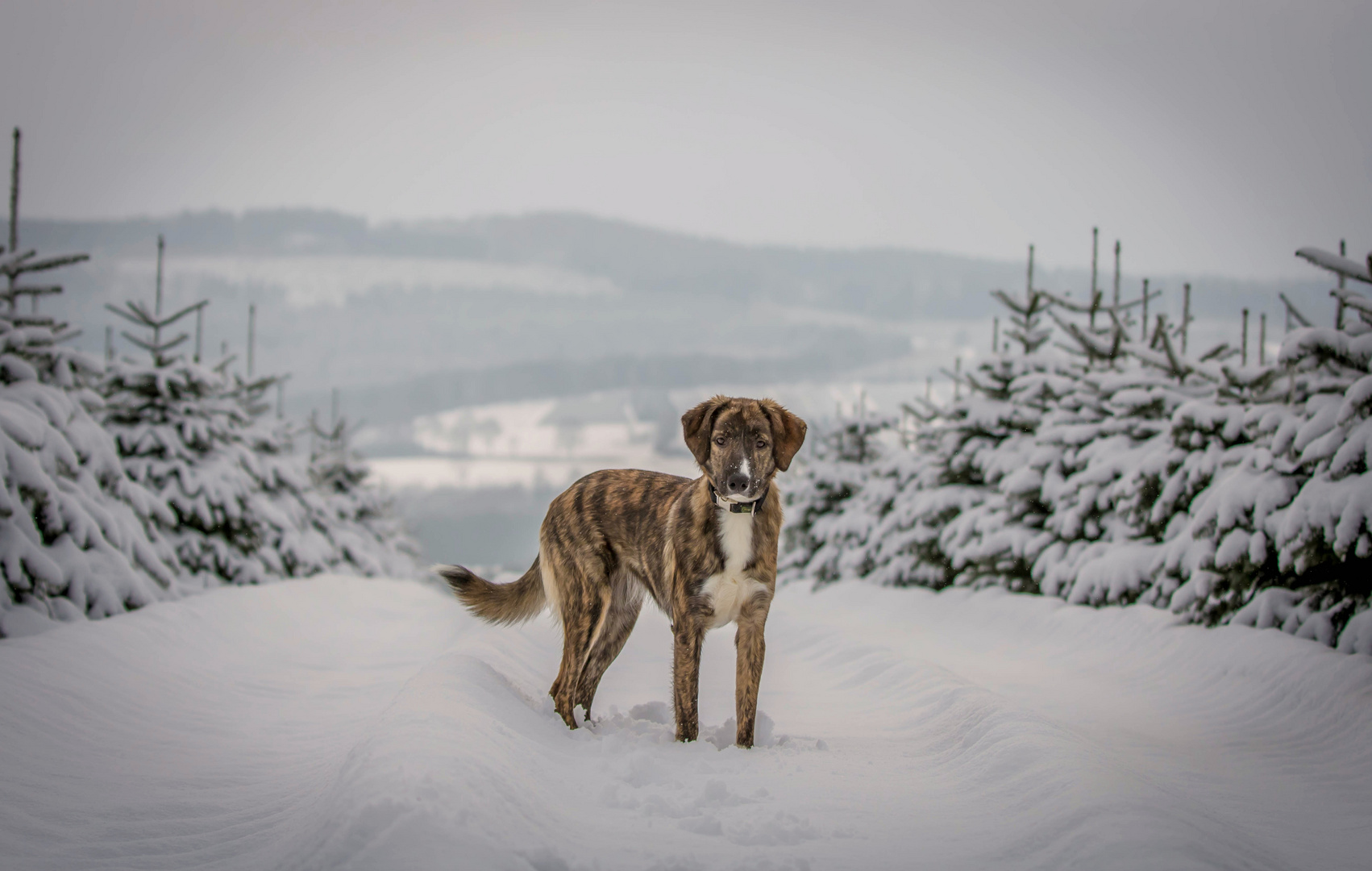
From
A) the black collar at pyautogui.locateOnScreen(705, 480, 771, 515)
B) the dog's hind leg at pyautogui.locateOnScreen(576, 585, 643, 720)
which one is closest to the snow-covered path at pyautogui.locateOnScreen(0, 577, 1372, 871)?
the dog's hind leg at pyautogui.locateOnScreen(576, 585, 643, 720)

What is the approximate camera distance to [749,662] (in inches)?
227

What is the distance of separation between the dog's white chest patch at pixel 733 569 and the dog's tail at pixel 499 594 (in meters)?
1.88

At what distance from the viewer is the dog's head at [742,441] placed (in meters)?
5.43

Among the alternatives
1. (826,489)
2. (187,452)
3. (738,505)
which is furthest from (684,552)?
(826,489)

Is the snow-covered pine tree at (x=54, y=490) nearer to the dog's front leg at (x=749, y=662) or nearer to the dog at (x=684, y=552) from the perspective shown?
the dog at (x=684, y=552)

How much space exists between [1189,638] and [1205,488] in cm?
215

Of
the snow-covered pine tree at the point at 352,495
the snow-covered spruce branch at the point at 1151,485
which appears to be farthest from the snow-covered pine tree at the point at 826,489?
the snow-covered pine tree at the point at 352,495

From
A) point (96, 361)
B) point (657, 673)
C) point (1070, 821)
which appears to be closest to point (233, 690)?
point (657, 673)

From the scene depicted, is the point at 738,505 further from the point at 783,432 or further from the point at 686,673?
the point at 686,673

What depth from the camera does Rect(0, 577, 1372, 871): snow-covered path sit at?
412 centimetres

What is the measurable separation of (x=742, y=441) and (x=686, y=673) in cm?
147

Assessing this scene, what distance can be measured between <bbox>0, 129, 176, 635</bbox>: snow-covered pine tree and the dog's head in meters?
7.40

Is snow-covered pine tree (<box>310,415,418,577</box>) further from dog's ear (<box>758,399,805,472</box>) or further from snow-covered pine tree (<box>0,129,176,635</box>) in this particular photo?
dog's ear (<box>758,399,805,472</box>)

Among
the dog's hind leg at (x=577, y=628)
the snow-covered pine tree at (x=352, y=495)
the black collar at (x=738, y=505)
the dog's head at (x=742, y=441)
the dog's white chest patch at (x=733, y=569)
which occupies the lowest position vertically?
the snow-covered pine tree at (x=352, y=495)
